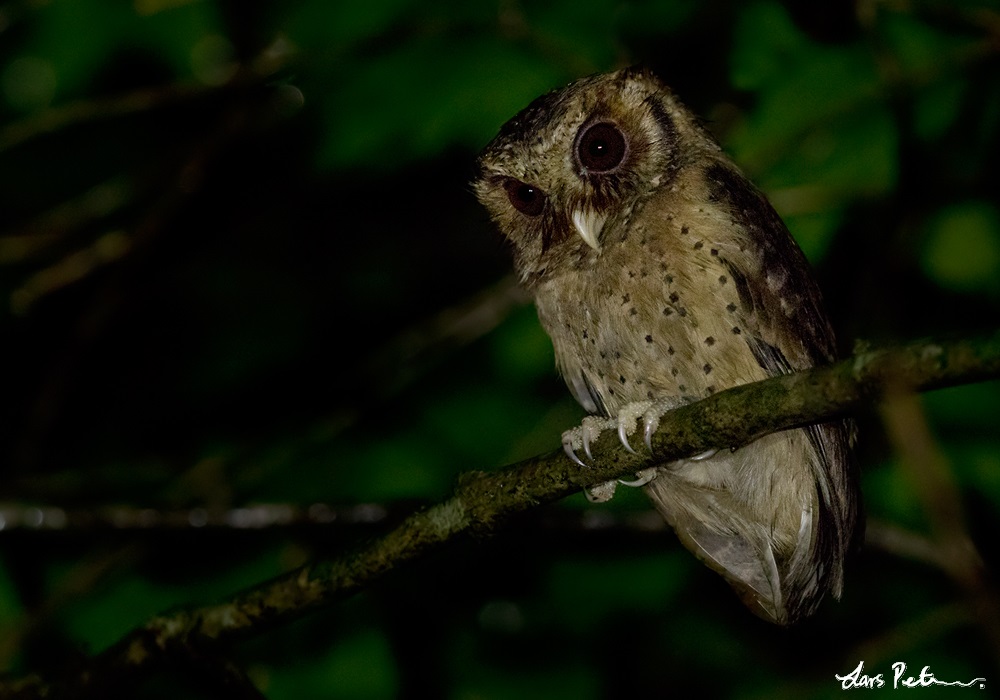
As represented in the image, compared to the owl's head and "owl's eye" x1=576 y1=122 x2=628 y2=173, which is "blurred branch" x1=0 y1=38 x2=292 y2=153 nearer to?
the owl's head

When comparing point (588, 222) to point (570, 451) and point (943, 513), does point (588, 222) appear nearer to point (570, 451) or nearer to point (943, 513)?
point (570, 451)

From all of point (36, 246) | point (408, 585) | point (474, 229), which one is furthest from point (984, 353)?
point (474, 229)

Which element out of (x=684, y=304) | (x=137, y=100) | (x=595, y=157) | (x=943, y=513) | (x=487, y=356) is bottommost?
(x=943, y=513)

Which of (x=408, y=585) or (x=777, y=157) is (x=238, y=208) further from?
(x=777, y=157)

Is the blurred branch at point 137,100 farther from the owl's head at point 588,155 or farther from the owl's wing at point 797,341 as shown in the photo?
the owl's wing at point 797,341
